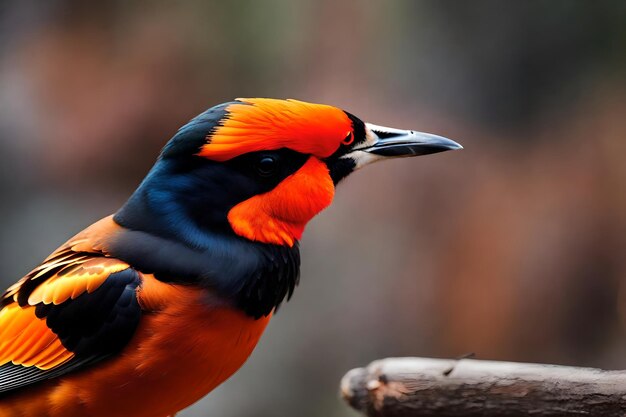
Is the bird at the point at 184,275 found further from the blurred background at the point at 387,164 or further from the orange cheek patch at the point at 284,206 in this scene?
the blurred background at the point at 387,164

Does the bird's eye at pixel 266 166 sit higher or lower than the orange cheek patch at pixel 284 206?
higher

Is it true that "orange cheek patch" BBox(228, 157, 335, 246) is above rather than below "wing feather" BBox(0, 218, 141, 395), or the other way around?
above

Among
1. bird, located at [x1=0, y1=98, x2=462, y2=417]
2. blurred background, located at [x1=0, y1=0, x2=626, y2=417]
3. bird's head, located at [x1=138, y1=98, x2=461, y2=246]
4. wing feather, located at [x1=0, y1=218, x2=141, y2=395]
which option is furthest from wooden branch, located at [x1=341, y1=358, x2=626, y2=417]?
blurred background, located at [x1=0, y1=0, x2=626, y2=417]

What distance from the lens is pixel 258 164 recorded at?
9.36 feet

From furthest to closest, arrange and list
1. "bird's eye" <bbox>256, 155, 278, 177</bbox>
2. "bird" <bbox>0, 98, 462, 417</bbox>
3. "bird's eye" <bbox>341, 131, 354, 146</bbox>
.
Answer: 1. "bird's eye" <bbox>341, 131, 354, 146</bbox>
2. "bird's eye" <bbox>256, 155, 278, 177</bbox>
3. "bird" <bbox>0, 98, 462, 417</bbox>

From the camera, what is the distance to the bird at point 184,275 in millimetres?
2734

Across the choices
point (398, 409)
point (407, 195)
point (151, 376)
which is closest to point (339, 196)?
point (407, 195)

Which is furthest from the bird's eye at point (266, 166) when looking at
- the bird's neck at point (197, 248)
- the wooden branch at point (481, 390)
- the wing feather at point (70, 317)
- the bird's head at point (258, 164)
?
the wooden branch at point (481, 390)

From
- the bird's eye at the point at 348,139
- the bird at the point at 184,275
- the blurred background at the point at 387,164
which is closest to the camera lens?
the bird at the point at 184,275

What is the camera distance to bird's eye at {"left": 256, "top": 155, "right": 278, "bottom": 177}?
284cm

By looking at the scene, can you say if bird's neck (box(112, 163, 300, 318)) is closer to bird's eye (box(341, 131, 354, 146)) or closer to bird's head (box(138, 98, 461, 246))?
bird's head (box(138, 98, 461, 246))

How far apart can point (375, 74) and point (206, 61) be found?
147 centimetres

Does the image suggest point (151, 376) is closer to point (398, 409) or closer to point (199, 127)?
point (199, 127)

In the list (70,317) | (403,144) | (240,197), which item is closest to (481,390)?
(403,144)
